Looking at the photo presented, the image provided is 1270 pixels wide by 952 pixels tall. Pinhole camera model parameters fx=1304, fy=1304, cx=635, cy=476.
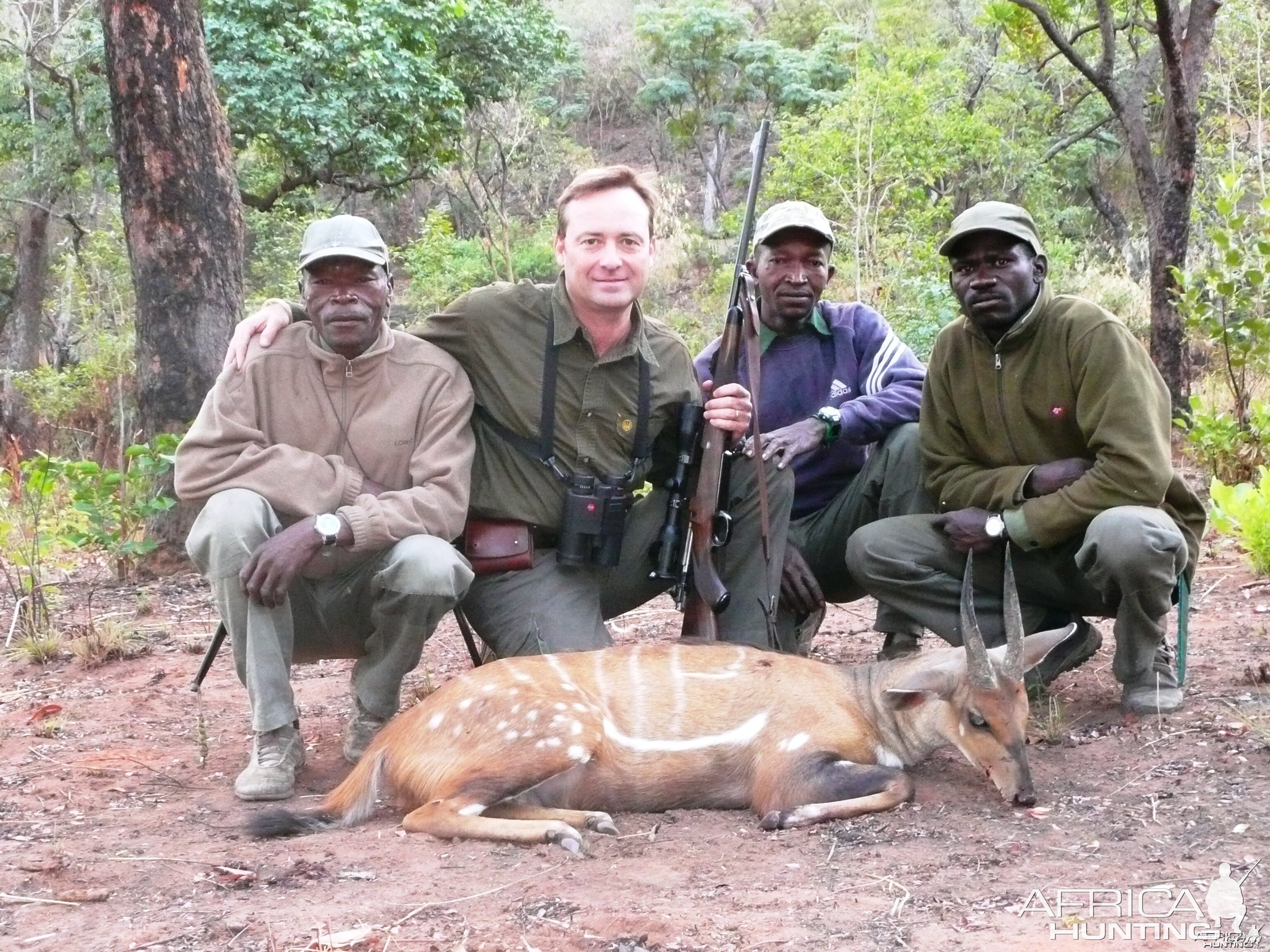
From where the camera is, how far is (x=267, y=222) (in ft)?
72.9

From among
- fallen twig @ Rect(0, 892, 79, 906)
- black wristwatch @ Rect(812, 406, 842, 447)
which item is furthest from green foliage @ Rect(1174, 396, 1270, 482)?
fallen twig @ Rect(0, 892, 79, 906)

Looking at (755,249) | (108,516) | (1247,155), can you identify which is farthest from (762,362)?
(1247,155)

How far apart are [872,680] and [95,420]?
43.2 ft

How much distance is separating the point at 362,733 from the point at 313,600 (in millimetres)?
574

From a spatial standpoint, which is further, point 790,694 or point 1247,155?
point 1247,155

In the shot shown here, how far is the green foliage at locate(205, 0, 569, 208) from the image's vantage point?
16.3 m

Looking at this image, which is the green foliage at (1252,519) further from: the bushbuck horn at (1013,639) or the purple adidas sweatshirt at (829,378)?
the bushbuck horn at (1013,639)

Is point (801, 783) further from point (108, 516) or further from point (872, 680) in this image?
point (108, 516)

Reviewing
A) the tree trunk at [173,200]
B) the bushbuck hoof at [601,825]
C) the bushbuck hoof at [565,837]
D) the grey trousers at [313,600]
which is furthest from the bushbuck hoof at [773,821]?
the tree trunk at [173,200]

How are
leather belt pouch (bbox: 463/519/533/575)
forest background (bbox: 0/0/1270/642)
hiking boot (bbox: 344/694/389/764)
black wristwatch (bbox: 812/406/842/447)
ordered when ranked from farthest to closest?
forest background (bbox: 0/0/1270/642) < black wristwatch (bbox: 812/406/842/447) < leather belt pouch (bbox: 463/519/533/575) < hiking boot (bbox: 344/694/389/764)

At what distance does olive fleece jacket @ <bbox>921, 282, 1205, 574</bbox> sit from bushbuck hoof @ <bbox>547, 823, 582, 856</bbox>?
2257 millimetres

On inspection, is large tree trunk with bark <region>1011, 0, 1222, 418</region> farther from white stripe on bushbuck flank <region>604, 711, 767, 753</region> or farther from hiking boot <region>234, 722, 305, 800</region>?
hiking boot <region>234, 722, 305, 800</region>

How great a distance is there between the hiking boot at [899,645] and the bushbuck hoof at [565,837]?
251 centimetres

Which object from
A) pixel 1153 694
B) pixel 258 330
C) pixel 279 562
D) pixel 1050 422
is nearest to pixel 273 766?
pixel 279 562
